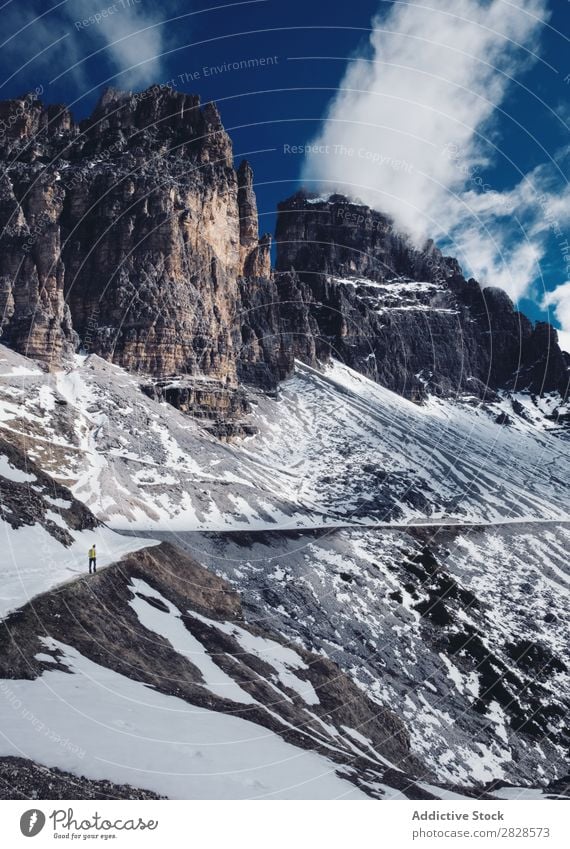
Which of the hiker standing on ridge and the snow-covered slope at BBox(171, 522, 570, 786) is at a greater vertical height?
the hiker standing on ridge

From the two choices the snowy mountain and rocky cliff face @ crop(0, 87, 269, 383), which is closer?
the snowy mountain

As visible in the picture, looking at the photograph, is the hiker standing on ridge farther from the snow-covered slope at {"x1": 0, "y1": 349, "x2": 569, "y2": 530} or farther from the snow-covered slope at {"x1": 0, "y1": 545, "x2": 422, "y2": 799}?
the snow-covered slope at {"x1": 0, "y1": 349, "x2": 569, "y2": 530}

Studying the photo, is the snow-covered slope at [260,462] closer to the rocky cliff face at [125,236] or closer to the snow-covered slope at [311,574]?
the snow-covered slope at [311,574]

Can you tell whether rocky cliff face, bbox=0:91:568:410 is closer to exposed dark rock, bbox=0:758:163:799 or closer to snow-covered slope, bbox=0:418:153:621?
snow-covered slope, bbox=0:418:153:621

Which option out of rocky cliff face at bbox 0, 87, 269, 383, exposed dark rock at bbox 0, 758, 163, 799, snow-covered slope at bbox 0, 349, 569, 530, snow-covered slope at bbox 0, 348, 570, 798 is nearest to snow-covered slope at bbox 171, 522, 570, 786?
snow-covered slope at bbox 0, 348, 570, 798

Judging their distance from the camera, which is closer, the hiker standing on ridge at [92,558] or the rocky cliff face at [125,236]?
the hiker standing on ridge at [92,558]

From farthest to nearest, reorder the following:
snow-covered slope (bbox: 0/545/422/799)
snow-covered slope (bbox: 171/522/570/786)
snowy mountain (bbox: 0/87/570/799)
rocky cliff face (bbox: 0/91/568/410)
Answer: rocky cliff face (bbox: 0/91/568/410) → snow-covered slope (bbox: 171/522/570/786) → snowy mountain (bbox: 0/87/570/799) → snow-covered slope (bbox: 0/545/422/799)

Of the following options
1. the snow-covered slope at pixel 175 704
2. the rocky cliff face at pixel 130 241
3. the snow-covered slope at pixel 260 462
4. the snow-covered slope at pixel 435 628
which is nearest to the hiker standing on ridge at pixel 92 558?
the snow-covered slope at pixel 175 704

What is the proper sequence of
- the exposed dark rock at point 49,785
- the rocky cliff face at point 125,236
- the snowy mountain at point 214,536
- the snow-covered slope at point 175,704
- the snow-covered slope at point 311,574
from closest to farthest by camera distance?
the exposed dark rock at point 49,785
the snow-covered slope at point 175,704
the snowy mountain at point 214,536
the snow-covered slope at point 311,574
the rocky cliff face at point 125,236

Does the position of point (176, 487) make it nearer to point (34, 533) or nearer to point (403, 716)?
point (403, 716)

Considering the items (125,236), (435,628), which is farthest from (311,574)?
(125,236)

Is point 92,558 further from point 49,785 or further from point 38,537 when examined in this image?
point 49,785

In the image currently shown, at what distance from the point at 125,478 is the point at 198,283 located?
78.7 meters

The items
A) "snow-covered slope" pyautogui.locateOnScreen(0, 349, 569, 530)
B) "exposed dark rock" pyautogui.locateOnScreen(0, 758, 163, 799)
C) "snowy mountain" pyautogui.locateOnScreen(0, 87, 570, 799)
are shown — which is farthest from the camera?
"snow-covered slope" pyautogui.locateOnScreen(0, 349, 569, 530)
